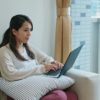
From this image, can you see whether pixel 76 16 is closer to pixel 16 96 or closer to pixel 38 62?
pixel 38 62

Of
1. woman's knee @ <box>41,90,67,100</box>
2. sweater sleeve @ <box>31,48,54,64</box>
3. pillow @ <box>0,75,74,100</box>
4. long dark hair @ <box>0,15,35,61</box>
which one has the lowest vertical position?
woman's knee @ <box>41,90,67,100</box>

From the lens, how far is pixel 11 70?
1.71 meters

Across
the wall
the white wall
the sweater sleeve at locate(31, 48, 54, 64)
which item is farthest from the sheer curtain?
the sweater sleeve at locate(31, 48, 54, 64)

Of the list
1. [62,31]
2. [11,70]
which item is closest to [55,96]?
[11,70]

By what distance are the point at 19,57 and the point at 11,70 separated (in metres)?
0.16

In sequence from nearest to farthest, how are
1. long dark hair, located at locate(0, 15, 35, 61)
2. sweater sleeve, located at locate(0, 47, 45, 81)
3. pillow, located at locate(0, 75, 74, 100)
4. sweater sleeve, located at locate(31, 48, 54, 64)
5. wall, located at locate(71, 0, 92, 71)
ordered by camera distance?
pillow, located at locate(0, 75, 74, 100) < sweater sleeve, located at locate(0, 47, 45, 81) < long dark hair, located at locate(0, 15, 35, 61) < sweater sleeve, located at locate(31, 48, 54, 64) < wall, located at locate(71, 0, 92, 71)

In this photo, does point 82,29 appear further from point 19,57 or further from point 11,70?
point 11,70

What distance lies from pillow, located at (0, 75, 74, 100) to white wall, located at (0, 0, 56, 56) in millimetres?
633

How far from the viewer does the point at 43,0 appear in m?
2.38

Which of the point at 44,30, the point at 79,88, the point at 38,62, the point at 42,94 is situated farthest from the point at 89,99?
the point at 44,30

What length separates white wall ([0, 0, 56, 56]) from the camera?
215 centimetres

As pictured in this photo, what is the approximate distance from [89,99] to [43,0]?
1.10m

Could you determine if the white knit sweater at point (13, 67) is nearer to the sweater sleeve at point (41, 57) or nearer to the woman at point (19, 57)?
the woman at point (19, 57)

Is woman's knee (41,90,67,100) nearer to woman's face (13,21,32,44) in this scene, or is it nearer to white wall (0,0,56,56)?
woman's face (13,21,32,44)
